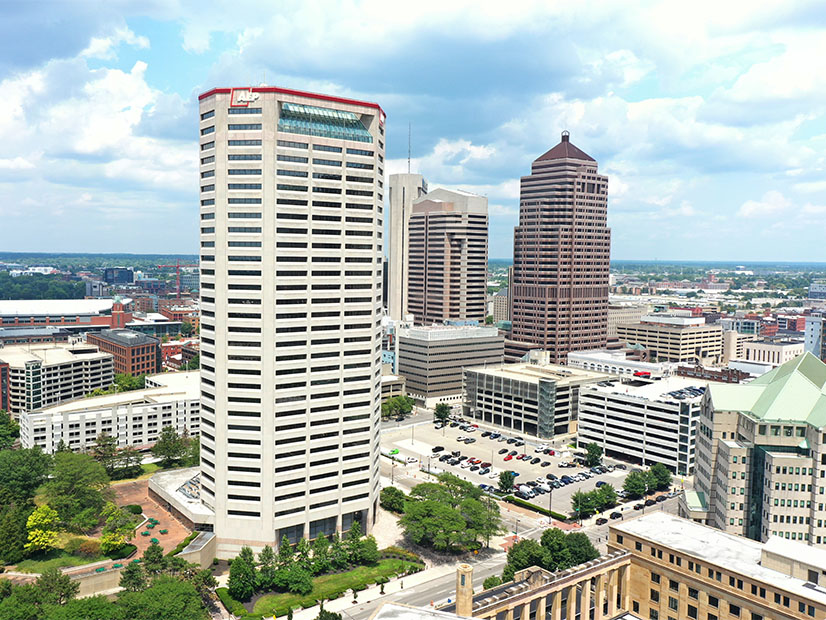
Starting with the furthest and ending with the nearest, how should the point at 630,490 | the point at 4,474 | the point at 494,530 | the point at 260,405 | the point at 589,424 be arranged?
the point at 589,424
the point at 630,490
the point at 4,474
the point at 494,530
the point at 260,405

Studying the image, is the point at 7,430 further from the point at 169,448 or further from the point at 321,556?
the point at 321,556

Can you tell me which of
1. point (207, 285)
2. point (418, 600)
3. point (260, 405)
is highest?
point (207, 285)

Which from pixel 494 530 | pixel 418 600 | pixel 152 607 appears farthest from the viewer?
pixel 494 530

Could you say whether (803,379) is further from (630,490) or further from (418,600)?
(418,600)

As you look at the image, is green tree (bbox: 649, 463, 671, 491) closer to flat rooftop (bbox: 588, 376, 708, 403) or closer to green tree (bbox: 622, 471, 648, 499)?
green tree (bbox: 622, 471, 648, 499)

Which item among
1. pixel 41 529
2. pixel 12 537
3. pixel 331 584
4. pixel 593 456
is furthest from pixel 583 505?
pixel 12 537

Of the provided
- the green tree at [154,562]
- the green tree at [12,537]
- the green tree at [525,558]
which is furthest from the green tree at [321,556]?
the green tree at [12,537]

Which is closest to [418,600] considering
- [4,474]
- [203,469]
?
[203,469]
